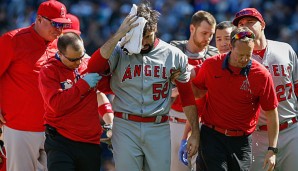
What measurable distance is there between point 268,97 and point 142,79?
3.92 feet

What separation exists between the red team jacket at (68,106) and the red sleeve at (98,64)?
177 millimetres

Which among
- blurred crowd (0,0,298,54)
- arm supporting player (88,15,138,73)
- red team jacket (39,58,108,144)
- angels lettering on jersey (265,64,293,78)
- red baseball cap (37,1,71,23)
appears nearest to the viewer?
arm supporting player (88,15,138,73)

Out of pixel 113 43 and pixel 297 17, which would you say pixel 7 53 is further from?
pixel 297 17

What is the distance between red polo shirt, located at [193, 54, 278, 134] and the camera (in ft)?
23.3

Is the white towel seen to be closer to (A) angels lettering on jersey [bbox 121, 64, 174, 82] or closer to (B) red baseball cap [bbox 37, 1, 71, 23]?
(A) angels lettering on jersey [bbox 121, 64, 174, 82]

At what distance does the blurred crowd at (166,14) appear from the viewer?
1733cm

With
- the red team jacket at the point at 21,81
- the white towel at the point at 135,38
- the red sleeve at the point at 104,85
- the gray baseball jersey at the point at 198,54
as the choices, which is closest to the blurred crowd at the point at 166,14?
the gray baseball jersey at the point at 198,54

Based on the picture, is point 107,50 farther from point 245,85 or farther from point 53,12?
point 53,12

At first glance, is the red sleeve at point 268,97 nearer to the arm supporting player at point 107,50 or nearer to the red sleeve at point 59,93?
the arm supporting player at point 107,50

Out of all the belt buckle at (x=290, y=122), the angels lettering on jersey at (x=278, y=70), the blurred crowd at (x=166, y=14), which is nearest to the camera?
the angels lettering on jersey at (x=278, y=70)

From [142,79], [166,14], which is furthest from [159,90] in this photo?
[166,14]

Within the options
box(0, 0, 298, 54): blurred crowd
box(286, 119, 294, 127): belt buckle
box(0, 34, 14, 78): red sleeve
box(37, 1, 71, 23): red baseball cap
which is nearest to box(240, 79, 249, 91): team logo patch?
box(286, 119, 294, 127): belt buckle

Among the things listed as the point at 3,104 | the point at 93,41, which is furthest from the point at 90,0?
the point at 3,104

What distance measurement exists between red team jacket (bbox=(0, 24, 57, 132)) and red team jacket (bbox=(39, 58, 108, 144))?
811mm
